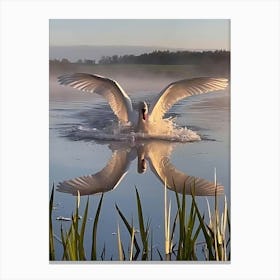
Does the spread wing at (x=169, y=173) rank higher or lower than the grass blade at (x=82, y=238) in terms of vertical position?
higher

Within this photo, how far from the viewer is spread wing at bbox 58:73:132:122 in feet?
11.2

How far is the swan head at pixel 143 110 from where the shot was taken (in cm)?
341

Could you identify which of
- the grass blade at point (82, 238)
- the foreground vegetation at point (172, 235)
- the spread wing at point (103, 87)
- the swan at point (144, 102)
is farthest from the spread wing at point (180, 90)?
the grass blade at point (82, 238)

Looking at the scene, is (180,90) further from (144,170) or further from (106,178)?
(106,178)

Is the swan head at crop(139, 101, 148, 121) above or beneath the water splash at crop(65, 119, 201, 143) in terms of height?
above

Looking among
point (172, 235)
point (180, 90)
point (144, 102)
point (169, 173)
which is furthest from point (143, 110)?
point (172, 235)

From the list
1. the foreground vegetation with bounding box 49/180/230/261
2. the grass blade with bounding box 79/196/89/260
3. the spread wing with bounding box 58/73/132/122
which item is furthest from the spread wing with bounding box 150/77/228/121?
the grass blade with bounding box 79/196/89/260

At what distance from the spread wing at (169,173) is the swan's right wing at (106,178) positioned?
0.37 ft

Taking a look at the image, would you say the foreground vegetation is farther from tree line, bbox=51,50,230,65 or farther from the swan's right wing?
tree line, bbox=51,50,230,65

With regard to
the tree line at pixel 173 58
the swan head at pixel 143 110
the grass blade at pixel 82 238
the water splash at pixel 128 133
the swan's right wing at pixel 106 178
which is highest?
the tree line at pixel 173 58
